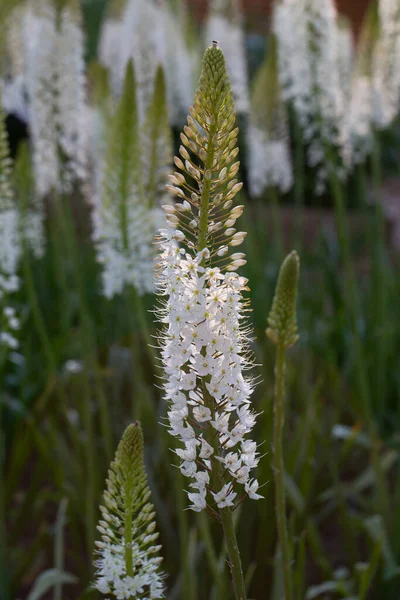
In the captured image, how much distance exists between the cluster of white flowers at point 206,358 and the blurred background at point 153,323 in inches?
34.2

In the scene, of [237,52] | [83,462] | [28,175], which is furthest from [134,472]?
[237,52]

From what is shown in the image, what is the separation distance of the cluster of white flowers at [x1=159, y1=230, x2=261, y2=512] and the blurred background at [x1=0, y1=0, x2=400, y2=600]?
87 centimetres

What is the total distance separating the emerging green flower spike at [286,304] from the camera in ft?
5.88

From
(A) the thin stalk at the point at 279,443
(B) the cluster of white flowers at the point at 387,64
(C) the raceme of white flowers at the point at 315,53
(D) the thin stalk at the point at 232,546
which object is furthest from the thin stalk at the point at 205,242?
(B) the cluster of white flowers at the point at 387,64

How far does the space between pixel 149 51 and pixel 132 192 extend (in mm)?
1723

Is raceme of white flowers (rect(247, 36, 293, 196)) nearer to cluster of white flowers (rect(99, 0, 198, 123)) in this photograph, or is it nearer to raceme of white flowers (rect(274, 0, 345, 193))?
raceme of white flowers (rect(274, 0, 345, 193))

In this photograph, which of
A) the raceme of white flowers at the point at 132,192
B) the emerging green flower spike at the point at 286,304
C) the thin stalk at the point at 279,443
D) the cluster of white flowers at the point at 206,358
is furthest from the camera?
the raceme of white flowers at the point at 132,192

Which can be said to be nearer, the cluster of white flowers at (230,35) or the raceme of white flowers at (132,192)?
the raceme of white flowers at (132,192)

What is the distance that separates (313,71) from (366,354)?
2.39 m

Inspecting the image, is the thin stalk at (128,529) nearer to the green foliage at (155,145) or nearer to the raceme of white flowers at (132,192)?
the raceme of white flowers at (132,192)

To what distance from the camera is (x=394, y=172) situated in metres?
14.0

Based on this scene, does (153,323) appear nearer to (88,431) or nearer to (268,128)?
(88,431)

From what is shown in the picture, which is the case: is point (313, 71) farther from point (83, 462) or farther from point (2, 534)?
point (2, 534)

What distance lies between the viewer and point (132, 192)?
10.3ft
